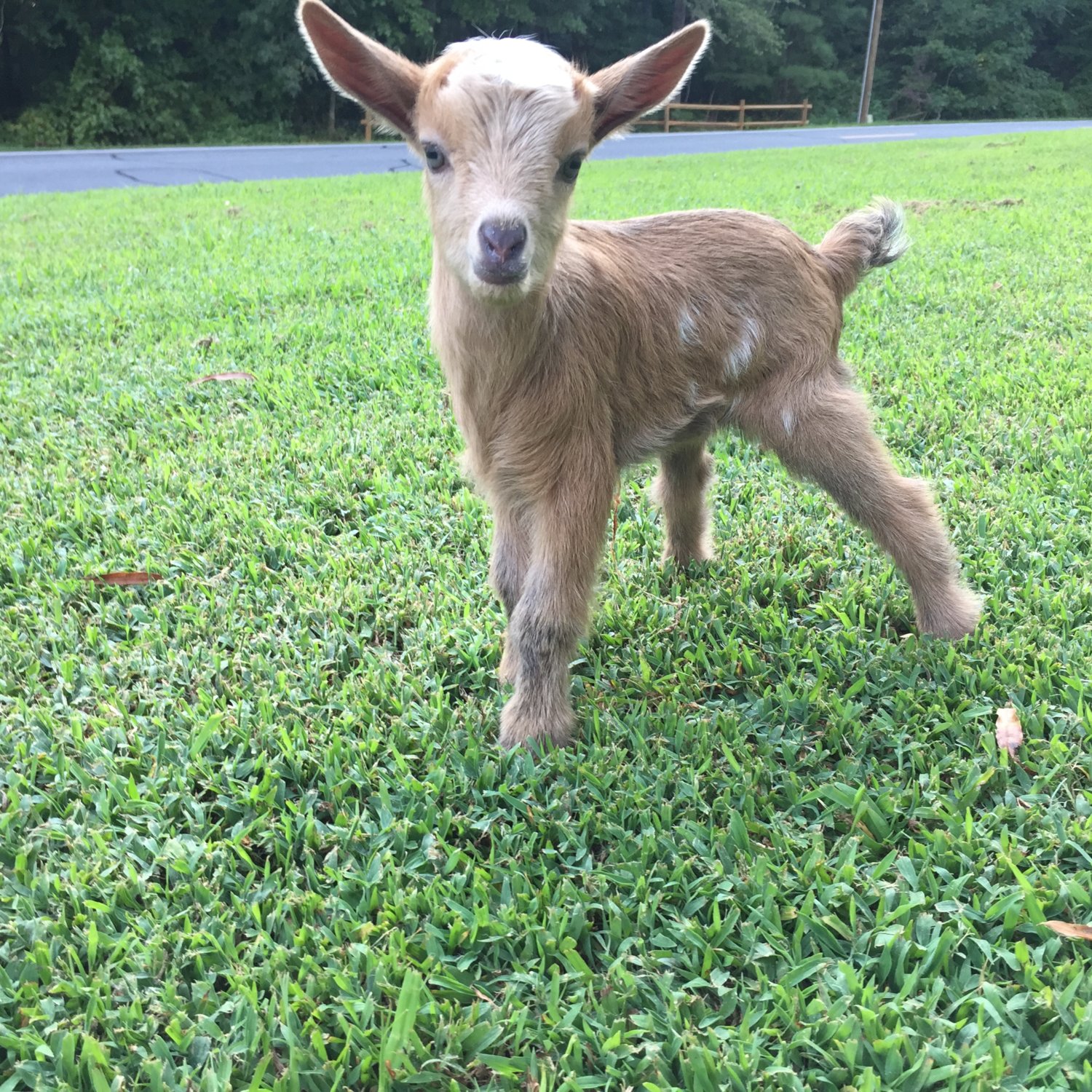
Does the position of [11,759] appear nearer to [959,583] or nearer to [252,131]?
[959,583]

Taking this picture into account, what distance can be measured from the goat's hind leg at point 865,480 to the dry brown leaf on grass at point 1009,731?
1.16 feet

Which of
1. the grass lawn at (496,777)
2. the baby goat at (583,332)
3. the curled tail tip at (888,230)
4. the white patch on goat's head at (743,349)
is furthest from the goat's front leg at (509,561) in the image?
the curled tail tip at (888,230)

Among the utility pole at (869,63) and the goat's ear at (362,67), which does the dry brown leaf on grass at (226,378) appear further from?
the utility pole at (869,63)

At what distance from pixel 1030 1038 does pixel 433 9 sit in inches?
1205

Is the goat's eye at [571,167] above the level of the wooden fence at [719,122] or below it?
below

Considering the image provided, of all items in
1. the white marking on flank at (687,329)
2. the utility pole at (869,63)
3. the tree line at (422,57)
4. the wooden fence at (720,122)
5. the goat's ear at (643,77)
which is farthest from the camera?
the utility pole at (869,63)

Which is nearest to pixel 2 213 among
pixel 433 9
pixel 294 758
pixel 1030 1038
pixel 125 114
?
pixel 294 758

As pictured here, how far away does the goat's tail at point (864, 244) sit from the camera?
2.72 metres

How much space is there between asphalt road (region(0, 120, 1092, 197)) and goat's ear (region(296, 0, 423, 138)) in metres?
8.68

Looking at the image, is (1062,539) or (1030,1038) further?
(1062,539)

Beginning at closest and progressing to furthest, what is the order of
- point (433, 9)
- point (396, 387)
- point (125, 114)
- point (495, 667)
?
point (495, 667) < point (396, 387) < point (125, 114) < point (433, 9)

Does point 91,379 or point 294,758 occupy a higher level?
point 91,379

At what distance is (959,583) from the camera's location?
254 centimetres

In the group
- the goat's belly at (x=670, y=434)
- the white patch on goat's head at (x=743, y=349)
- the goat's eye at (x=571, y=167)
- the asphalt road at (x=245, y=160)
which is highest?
the asphalt road at (x=245, y=160)
